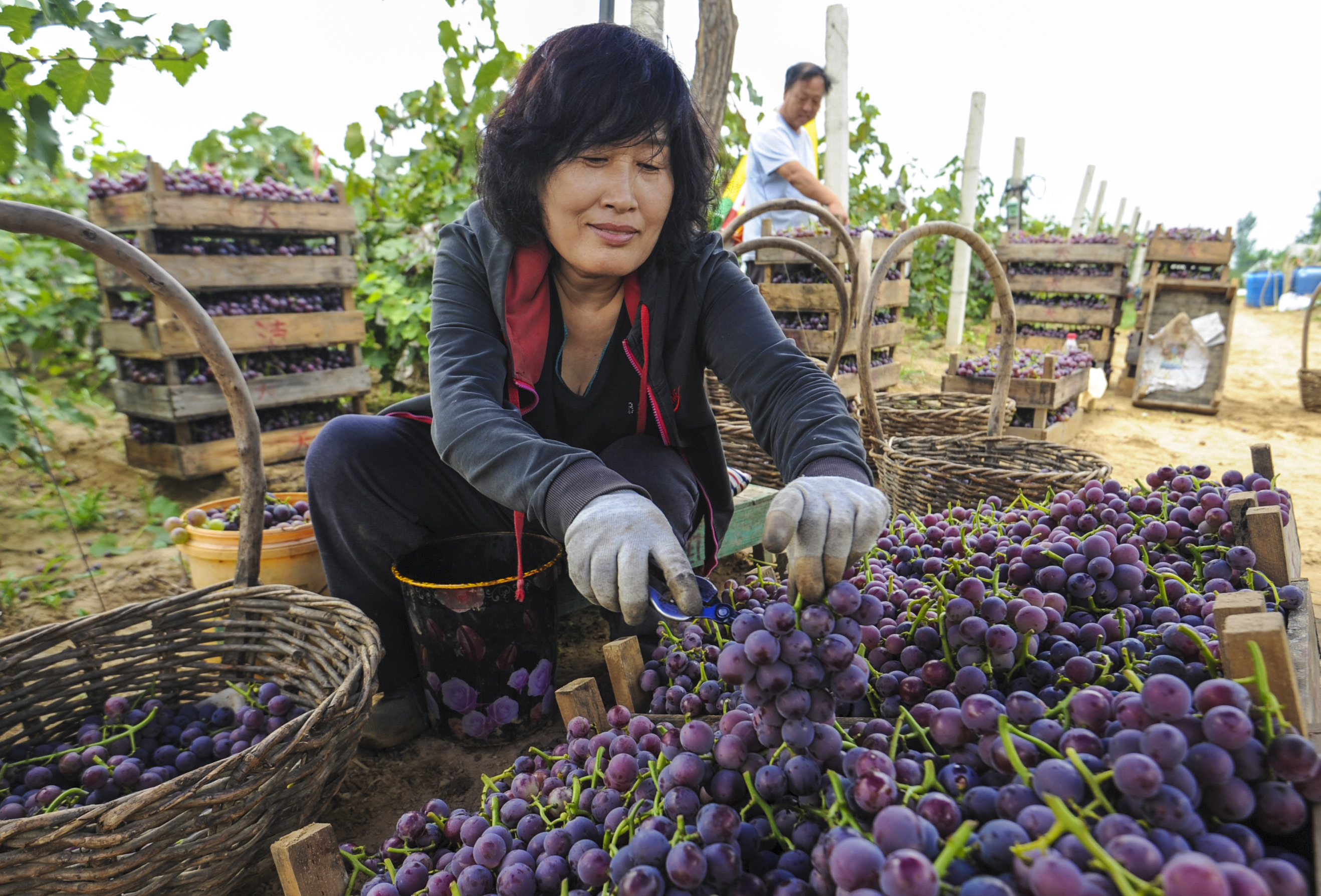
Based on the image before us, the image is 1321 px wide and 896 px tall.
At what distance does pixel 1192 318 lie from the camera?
258 inches

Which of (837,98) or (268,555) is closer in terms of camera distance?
(268,555)

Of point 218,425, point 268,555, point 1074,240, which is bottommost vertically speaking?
point 268,555

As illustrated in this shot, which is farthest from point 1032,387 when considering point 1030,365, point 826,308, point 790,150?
point 790,150

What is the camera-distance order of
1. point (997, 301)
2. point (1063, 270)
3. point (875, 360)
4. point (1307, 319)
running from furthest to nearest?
point (1063, 270), point (1307, 319), point (875, 360), point (997, 301)

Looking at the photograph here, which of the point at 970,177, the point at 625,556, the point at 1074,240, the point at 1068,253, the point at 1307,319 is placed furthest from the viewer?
the point at 970,177

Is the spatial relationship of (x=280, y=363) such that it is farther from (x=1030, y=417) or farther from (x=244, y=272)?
(x=1030, y=417)

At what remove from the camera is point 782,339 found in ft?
5.41

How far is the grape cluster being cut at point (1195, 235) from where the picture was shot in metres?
6.79

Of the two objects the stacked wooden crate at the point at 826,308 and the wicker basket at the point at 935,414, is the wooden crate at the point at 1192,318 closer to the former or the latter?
the stacked wooden crate at the point at 826,308

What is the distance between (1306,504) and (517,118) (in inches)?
171

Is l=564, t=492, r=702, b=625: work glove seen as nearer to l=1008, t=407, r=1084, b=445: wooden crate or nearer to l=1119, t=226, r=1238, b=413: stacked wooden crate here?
l=1008, t=407, r=1084, b=445: wooden crate

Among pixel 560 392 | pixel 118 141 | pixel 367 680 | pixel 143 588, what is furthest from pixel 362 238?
pixel 367 680

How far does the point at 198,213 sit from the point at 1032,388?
4.75m

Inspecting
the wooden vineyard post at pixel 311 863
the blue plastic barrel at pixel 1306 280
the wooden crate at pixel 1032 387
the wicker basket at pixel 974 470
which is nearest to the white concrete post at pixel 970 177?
the wooden crate at pixel 1032 387
